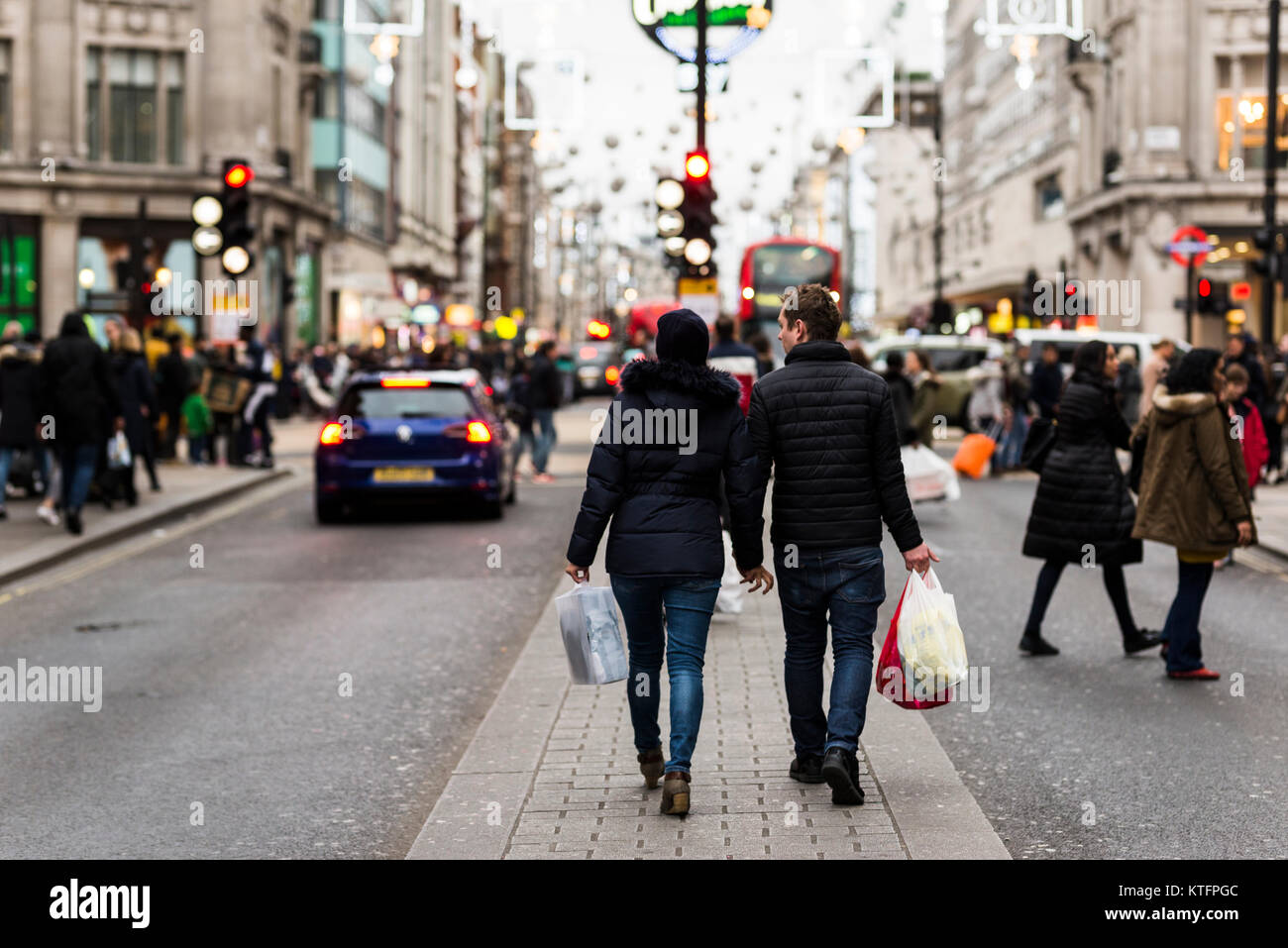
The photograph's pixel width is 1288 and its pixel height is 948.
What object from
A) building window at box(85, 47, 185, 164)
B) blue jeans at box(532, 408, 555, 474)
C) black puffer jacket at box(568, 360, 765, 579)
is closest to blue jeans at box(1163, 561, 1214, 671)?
black puffer jacket at box(568, 360, 765, 579)

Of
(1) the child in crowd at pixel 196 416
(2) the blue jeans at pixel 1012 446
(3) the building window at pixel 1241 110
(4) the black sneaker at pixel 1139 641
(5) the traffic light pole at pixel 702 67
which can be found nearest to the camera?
(4) the black sneaker at pixel 1139 641

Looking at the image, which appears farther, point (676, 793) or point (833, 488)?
point (833, 488)

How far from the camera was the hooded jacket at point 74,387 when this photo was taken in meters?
16.2

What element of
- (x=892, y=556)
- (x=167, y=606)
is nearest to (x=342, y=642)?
(x=167, y=606)

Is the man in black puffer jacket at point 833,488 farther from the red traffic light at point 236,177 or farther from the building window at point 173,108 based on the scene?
the building window at point 173,108

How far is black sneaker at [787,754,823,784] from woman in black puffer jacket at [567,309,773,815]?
0.52 meters

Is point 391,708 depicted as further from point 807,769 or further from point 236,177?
point 236,177

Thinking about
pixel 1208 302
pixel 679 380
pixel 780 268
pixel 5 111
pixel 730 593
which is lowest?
pixel 730 593

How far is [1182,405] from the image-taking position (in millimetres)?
9586

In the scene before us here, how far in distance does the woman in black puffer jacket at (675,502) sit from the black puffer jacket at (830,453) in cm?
13

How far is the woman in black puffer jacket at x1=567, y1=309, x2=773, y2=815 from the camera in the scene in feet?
21.4

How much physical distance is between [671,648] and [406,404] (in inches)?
479

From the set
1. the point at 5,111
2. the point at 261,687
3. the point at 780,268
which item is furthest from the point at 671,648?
the point at 5,111

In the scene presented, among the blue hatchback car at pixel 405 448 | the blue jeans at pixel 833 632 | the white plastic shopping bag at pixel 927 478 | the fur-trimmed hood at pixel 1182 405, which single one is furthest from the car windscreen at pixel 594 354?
the blue jeans at pixel 833 632
